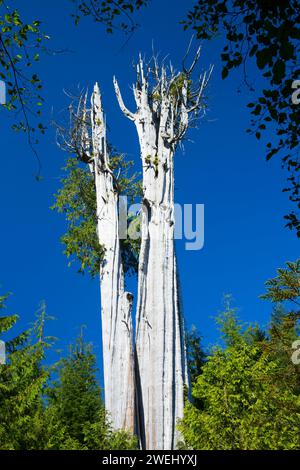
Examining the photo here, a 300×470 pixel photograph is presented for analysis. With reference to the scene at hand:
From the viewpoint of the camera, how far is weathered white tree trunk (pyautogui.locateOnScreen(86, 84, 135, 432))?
13.4 metres

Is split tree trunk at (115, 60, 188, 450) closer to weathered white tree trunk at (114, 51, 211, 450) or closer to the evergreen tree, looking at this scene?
weathered white tree trunk at (114, 51, 211, 450)

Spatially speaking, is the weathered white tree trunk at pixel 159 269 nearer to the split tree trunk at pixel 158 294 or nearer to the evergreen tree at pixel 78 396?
the split tree trunk at pixel 158 294

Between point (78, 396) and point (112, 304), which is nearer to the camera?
point (78, 396)

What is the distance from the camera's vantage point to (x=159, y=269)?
14891mm

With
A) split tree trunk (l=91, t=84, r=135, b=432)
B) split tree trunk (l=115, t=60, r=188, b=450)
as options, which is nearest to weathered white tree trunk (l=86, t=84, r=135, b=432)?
split tree trunk (l=91, t=84, r=135, b=432)

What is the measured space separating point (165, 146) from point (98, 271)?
4.36 m

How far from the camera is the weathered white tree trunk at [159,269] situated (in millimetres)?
13367

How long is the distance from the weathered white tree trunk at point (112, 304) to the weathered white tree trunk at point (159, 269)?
0.47m

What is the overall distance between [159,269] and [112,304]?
1.58 m

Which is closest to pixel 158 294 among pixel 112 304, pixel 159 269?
pixel 159 269

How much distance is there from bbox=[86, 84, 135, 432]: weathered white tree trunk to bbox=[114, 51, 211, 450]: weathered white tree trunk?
47 cm

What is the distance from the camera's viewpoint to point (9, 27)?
456 cm

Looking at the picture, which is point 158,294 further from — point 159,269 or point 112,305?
point 112,305
